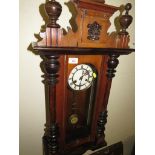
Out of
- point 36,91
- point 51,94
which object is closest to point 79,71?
point 51,94

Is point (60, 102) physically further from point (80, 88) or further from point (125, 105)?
point (125, 105)

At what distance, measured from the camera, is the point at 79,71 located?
0.93m

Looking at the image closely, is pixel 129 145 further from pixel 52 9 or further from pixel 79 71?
pixel 52 9

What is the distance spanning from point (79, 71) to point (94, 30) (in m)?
0.26

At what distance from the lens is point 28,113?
1.05 meters

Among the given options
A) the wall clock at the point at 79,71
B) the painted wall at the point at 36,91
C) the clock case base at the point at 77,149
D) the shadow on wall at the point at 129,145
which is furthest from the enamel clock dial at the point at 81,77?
the shadow on wall at the point at 129,145

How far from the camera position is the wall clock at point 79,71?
767mm

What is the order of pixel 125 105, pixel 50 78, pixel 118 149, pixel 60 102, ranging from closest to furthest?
pixel 50 78
pixel 60 102
pixel 118 149
pixel 125 105

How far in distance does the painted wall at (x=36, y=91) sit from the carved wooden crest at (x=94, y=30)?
0.21 m

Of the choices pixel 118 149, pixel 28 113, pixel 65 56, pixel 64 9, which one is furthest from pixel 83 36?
pixel 118 149

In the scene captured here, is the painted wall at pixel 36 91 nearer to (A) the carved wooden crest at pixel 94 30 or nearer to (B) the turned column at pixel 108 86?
(A) the carved wooden crest at pixel 94 30

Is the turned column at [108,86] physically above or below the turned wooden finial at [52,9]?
below

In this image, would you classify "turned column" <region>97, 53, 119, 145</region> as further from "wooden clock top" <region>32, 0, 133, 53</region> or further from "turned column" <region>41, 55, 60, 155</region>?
"turned column" <region>41, 55, 60, 155</region>
